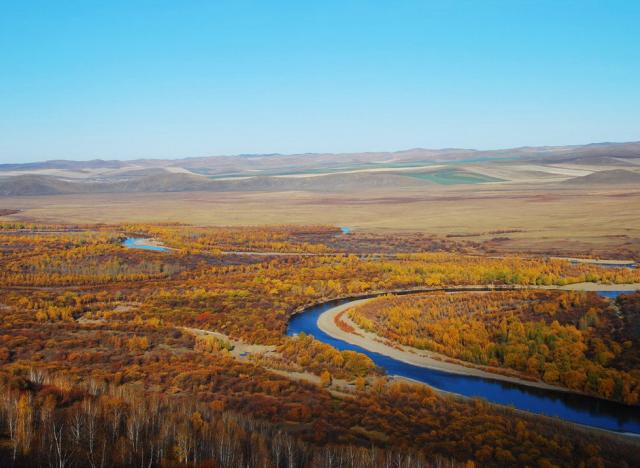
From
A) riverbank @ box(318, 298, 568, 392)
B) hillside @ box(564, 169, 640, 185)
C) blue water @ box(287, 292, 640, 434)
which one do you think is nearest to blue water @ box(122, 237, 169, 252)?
riverbank @ box(318, 298, 568, 392)

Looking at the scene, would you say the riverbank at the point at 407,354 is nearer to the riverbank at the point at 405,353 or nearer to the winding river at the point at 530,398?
the riverbank at the point at 405,353

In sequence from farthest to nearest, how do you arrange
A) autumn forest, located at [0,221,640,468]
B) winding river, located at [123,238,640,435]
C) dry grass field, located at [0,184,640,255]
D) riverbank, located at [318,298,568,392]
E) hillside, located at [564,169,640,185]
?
1. hillside, located at [564,169,640,185]
2. dry grass field, located at [0,184,640,255]
3. riverbank, located at [318,298,568,392]
4. winding river, located at [123,238,640,435]
5. autumn forest, located at [0,221,640,468]

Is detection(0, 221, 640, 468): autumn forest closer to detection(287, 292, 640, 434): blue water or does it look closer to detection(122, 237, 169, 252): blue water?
detection(287, 292, 640, 434): blue water

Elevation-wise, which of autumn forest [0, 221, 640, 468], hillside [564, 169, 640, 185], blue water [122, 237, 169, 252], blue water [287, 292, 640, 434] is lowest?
blue water [287, 292, 640, 434]

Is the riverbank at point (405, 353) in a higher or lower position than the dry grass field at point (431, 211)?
lower

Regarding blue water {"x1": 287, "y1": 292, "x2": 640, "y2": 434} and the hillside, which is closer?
blue water {"x1": 287, "y1": 292, "x2": 640, "y2": 434}

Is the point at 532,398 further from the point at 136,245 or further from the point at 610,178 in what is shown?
the point at 610,178

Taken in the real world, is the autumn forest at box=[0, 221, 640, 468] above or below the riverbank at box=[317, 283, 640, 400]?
above

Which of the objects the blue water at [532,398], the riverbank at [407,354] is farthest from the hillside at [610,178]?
the blue water at [532,398]
